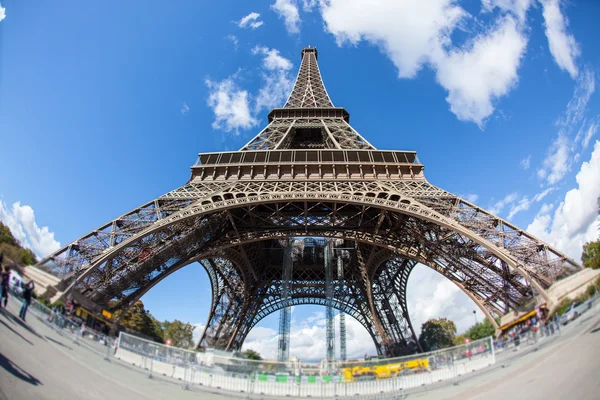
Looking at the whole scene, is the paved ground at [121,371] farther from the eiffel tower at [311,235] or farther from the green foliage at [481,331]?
the green foliage at [481,331]

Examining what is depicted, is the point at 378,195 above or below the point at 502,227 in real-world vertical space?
above

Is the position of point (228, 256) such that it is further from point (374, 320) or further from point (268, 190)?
point (374, 320)

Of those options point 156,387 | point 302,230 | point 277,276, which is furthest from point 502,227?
point 277,276

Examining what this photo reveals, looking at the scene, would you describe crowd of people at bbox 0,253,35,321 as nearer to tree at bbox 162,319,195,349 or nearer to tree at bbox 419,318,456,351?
tree at bbox 162,319,195,349

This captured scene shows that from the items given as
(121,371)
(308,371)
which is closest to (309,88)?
(308,371)

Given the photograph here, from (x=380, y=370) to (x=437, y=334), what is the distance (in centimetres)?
5041

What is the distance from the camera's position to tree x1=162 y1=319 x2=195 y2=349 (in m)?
42.8

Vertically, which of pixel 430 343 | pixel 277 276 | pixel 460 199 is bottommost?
pixel 430 343

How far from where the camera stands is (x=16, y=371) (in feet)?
12.6

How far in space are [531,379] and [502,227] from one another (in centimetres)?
1371

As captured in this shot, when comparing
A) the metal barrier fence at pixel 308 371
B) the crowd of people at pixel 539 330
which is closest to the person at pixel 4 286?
the metal barrier fence at pixel 308 371

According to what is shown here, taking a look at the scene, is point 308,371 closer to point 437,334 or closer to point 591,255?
point 591,255

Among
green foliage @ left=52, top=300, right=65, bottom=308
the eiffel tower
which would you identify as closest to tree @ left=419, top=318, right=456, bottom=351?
the eiffel tower

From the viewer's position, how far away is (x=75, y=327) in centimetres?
656
